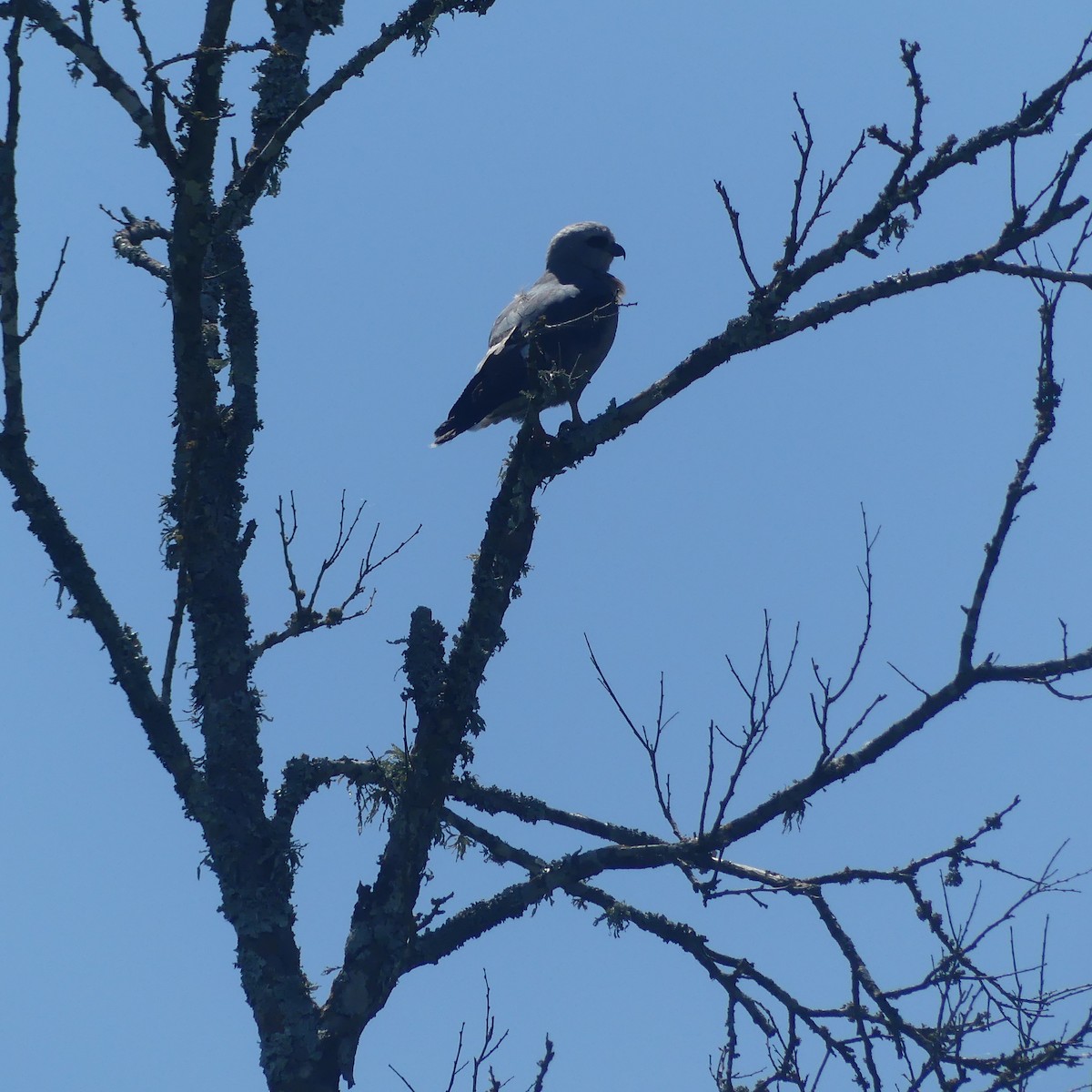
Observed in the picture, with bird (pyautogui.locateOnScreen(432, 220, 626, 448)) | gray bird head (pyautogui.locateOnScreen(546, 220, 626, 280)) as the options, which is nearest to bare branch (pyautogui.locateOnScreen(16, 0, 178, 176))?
bird (pyautogui.locateOnScreen(432, 220, 626, 448))

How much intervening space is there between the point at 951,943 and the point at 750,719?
106 centimetres

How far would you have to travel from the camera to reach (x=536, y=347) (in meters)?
5.69

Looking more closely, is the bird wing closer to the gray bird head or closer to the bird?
the bird

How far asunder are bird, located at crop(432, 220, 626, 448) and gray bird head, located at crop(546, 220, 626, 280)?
0.38 m

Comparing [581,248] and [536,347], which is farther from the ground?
[581,248]

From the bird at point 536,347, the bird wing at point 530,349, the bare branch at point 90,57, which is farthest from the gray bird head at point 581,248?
the bare branch at point 90,57

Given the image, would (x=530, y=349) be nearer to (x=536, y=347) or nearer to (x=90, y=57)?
(x=536, y=347)

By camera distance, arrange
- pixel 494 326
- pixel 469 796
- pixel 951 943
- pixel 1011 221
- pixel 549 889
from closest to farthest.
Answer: pixel 1011 221, pixel 951 943, pixel 549 889, pixel 469 796, pixel 494 326

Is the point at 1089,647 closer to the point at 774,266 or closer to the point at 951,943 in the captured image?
the point at 951,943

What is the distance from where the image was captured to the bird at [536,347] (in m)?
6.04

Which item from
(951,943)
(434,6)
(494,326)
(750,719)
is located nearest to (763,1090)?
(951,943)

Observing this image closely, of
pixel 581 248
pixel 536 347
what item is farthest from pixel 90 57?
pixel 581 248

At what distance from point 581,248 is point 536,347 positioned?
9.25 ft

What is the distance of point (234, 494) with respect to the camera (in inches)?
178
